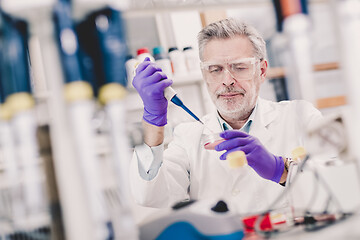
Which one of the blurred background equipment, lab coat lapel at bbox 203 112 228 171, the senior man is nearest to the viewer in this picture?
the blurred background equipment

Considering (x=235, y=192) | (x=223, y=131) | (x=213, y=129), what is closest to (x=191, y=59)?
(x=213, y=129)

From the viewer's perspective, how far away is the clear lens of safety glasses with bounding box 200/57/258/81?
1.59 m

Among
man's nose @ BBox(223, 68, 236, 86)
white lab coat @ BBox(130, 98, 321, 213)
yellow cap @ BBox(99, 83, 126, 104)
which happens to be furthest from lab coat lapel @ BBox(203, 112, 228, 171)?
yellow cap @ BBox(99, 83, 126, 104)

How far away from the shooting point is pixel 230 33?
171cm

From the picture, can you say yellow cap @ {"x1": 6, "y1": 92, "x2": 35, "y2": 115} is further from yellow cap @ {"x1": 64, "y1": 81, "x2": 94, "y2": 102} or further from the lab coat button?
the lab coat button

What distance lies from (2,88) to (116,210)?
0.28m

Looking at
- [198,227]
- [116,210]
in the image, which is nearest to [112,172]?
[116,210]

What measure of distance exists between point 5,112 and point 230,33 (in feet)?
4.37

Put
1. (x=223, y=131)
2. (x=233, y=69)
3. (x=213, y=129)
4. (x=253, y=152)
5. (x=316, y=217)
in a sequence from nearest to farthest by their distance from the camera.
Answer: (x=316, y=217)
(x=253, y=152)
(x=223, y=131)
(x=233, y=69)
(x=213, y=129)

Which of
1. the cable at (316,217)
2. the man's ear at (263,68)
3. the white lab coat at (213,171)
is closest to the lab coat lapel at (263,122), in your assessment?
the white lab coat at (213,171)

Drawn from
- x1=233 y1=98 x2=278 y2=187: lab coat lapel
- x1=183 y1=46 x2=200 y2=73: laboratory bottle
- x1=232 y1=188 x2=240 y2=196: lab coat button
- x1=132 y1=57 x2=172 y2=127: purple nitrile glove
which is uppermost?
x1=183 y1=46 x2=200 y2=73: laboratory bottle

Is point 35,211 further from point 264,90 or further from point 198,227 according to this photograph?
point 264,90

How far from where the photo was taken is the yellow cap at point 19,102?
1.83 feet

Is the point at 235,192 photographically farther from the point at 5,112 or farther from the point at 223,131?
the point at 5,112
